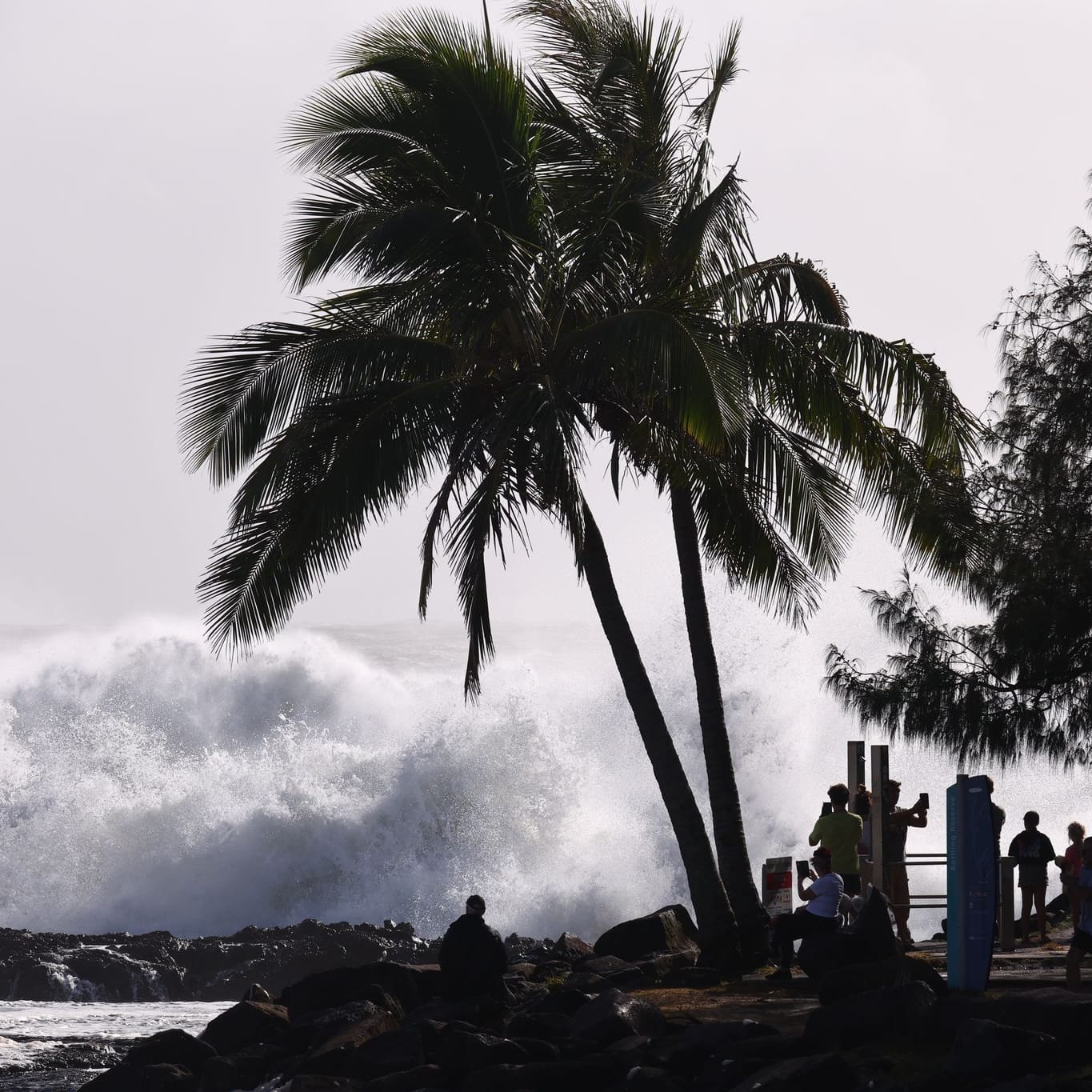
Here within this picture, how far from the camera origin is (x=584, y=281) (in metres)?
12.7

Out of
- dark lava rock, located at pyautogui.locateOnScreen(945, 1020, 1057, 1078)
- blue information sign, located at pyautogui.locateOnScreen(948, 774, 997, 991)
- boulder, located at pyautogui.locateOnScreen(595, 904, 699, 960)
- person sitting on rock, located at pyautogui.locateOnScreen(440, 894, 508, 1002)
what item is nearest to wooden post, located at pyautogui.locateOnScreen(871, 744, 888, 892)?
boulder, located at pyautogui.locateOnScreen(595, 904, 699, 960)

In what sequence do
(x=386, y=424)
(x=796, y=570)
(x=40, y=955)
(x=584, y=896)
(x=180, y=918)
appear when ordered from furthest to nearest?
(x=180, y=918)
(x=584, y=896)
(x=40, y=955)
(x=796, y=570)
(x=386, y=424)

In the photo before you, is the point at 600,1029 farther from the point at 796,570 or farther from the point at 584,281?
the point at 584,281

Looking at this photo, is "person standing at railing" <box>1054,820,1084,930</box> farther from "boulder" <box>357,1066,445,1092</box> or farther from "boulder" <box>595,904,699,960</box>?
"boulder" <box>357,1066,445,1092</box>

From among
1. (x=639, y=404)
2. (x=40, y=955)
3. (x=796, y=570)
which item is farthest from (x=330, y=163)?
(x=40, y=955)

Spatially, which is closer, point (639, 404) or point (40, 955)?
point (639, 404)

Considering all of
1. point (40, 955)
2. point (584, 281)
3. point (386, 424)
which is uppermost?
point (584, 281)

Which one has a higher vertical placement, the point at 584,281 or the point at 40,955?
the point at 584,281

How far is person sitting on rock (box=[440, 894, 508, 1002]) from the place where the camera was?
11.9 meters

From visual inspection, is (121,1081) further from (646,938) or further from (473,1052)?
(646,938)

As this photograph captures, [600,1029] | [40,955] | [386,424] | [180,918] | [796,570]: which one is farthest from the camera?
[180,918]

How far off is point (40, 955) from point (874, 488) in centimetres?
2037

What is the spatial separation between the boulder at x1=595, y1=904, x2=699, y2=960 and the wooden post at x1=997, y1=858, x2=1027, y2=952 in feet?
9.74

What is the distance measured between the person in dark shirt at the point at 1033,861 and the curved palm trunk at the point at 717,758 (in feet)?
11.3
